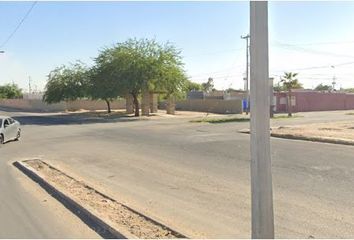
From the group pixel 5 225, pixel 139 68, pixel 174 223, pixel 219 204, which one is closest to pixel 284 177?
pixel 219 204

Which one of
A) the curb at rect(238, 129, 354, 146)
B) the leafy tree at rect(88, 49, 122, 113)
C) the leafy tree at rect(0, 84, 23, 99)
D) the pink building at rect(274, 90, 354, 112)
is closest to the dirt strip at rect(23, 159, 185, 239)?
the curb at rect(238, 129, 354, 146)

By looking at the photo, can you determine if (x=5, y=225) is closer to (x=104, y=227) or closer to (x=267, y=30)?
(x=104, y=227)

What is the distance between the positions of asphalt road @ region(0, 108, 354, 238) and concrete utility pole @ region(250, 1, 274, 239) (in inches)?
103

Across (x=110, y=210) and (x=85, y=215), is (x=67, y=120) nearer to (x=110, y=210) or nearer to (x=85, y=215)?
(x=110, y=210)

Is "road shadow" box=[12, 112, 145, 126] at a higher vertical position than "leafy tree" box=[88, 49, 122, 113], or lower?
lower

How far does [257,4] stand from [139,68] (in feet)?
159

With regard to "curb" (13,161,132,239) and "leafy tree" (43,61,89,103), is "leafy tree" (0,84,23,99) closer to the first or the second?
"leafy tree" (43,61,89,103)

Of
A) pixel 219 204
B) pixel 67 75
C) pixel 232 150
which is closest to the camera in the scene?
pixel 219 204

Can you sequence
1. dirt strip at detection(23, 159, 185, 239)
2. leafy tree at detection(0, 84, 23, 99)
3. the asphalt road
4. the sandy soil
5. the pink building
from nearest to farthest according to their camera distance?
1. dirt strip at detection(23, 159, 185, 239)
2. the asphalt road
3. the sandy soil
4. the pink building
5. leafy tree at detection(0, 84, 23, 99)

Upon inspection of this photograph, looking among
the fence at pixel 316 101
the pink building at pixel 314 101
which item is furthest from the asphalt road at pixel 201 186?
the fence at pixel 316 101

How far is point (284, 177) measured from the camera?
1209cm

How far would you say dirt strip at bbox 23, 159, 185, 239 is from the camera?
7.01 metres

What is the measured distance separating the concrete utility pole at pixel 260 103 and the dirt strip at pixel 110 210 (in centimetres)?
251

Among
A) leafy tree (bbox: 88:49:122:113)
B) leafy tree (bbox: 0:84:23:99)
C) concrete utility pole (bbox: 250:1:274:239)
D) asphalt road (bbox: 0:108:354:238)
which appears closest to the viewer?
concrete utility pole (bbox: 250:1:274:239)
